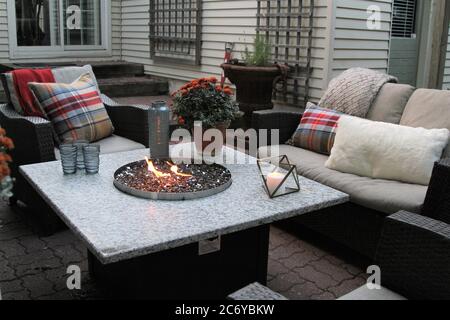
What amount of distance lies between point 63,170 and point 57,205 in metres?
0.41

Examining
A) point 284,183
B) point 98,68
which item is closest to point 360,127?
point 284,183

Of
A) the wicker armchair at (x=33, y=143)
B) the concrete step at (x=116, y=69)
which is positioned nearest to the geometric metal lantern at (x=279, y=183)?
the wicker armchair at (x=33, y=143)

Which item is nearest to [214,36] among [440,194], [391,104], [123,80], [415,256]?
[123,80]

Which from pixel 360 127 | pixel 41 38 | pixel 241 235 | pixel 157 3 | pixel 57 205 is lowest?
pixel 241 235

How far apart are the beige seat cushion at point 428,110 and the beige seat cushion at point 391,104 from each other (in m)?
0.05

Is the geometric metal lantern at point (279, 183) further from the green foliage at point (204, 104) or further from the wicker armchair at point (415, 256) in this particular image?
the wicker armchair at point (415, 256)

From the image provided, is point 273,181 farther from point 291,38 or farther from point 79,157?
point 291,38

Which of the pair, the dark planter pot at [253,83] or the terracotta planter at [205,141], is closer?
the terracotta planter at [205,141]

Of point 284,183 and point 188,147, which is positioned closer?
point 284,183

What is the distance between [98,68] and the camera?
7.26m

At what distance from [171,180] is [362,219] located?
1009mm

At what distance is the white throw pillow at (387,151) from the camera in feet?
8.35

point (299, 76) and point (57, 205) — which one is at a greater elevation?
point (299, 76)

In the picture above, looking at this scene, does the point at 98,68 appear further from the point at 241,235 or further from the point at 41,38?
the point at 241,235
